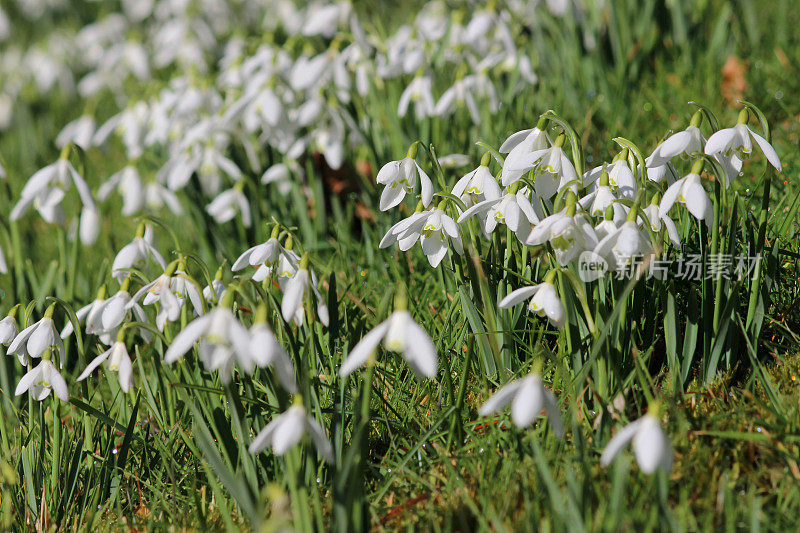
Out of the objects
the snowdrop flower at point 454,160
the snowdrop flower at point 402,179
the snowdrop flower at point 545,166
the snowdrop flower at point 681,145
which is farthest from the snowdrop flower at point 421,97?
the snowdrop flower at point 681,145

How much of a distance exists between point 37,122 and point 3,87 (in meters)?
0.49

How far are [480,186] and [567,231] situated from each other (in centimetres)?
31

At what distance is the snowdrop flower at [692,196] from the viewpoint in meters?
1.37

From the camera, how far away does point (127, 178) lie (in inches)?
113

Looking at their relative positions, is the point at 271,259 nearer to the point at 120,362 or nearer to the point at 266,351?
the point at 120,362

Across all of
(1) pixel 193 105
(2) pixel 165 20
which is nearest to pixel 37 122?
(2) pixel 165 20

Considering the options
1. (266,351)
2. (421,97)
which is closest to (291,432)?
(266,351)

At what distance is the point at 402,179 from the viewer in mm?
1670

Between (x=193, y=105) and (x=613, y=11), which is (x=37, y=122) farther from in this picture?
(x=613, y=11)

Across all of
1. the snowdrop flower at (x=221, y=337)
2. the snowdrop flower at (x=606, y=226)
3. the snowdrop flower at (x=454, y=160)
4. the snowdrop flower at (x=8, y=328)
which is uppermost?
the snowdrop flower at (x=221, y=337)

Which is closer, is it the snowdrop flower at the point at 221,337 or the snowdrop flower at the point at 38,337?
the snowdrop flower at the point at 221,337

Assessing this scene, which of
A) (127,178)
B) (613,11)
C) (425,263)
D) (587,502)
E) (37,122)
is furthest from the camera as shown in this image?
(37,122)

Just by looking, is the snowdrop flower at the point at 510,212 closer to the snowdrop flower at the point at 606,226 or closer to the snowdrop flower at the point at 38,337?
the snowdrop flower at the point at 606,226

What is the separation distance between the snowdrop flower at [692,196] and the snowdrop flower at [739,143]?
0.08 m
